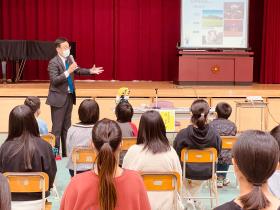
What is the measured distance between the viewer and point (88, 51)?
36.0 feet

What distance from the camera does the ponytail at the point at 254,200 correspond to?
154cm

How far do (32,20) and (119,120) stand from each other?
6.53 metres

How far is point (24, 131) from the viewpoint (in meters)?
3.32

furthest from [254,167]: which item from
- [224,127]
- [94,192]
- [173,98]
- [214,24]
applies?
[214,24]

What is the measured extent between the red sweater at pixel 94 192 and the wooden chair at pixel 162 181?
0.89m

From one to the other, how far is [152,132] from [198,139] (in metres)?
0.95

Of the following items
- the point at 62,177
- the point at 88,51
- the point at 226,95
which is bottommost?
the point at 62,177

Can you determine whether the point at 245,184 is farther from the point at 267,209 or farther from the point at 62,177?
the point at 62,177

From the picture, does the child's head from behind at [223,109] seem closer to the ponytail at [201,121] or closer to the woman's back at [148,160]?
the ponytail at [201,121]

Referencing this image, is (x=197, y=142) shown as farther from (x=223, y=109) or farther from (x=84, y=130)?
(x=223, y=109)

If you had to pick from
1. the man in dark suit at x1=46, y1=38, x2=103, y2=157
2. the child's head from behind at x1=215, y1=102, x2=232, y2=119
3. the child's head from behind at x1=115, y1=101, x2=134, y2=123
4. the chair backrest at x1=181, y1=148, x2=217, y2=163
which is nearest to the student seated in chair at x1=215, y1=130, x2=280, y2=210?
the chair backrest at x1=181, y1=148, x2=217, y2=163

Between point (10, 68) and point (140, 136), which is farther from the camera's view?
point (10, 68)

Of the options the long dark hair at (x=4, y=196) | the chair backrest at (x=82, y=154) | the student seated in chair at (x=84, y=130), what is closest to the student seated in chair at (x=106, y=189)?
the long dark hair at (x=4, y=196)

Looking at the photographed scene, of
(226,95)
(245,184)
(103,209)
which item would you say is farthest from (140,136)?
(226,95)
